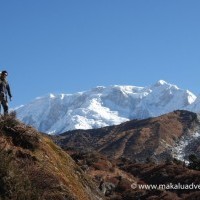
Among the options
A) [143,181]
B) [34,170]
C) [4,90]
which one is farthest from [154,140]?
[34,170]

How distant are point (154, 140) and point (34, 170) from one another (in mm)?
119306

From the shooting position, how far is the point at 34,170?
1266cm

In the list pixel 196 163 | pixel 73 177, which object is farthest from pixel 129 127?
pixel 73 177

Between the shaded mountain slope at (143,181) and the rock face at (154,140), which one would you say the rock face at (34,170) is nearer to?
the shaded mountain slope at (143,181)

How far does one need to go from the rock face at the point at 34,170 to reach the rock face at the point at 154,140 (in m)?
88.5

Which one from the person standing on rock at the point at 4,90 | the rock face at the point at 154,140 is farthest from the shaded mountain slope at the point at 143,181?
the rock face at the point at 154,140

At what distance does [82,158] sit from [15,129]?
3172cm

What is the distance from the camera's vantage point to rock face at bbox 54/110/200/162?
11821cm

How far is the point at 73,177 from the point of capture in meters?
15.6

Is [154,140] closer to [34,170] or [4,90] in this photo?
[4,90]

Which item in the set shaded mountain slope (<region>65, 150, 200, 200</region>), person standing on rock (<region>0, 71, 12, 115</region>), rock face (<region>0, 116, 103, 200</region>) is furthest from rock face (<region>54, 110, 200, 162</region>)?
rock face (<region>0, 116, 103, 200</region>)

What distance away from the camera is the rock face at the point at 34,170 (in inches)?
420

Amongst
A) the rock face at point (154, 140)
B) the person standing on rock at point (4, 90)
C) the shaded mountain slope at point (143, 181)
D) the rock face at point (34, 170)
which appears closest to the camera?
the rock face at point (34, 170)

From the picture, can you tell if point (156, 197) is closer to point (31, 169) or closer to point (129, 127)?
point (31, 169)
